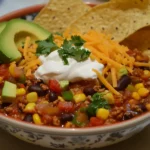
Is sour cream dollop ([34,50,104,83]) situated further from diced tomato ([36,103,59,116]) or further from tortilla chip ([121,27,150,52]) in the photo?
tortilla chip ([121,27,150,52])

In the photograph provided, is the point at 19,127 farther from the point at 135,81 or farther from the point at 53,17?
the point at 53,17

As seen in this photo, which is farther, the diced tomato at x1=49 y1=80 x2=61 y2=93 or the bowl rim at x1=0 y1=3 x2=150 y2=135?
the diced tomato at x1=49 y1=80 x2=61 y2=93

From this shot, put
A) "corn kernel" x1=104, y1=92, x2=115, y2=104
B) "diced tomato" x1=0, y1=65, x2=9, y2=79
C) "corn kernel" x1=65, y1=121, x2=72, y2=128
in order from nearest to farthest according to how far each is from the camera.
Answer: "corn kernel" x1=65, y1=121, x2=72, y2=128
"corn kernel" x1=104, y1=92, x2=115, y2=104
"diced tomato" x1=0, y1=65, x2=9, y2=79

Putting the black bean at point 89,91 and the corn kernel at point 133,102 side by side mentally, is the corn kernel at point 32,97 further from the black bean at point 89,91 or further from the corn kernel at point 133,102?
the corn kernel at point 133,102

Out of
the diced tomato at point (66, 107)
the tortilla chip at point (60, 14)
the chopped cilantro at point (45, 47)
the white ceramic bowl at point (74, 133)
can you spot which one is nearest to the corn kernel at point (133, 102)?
the white ceramic bowl at point (74, 133)

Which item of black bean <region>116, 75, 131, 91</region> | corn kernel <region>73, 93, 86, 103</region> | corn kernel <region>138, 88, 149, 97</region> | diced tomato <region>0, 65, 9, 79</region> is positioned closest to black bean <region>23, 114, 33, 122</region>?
corn kernel <region>73, 93, 86, 103</region>

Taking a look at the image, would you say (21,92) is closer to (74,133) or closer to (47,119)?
(47,119)

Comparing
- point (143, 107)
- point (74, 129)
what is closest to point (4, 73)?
point (74, 129)
